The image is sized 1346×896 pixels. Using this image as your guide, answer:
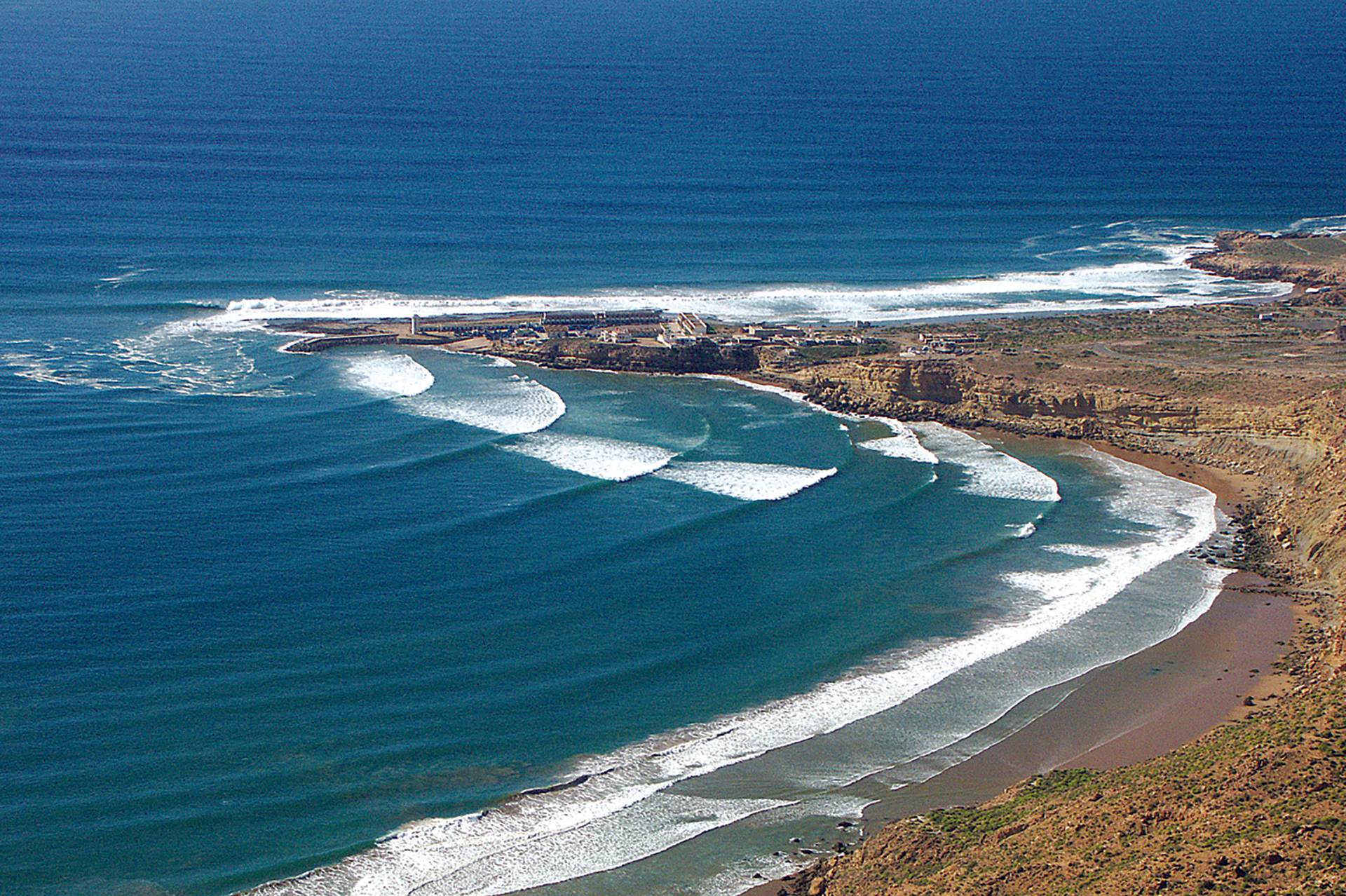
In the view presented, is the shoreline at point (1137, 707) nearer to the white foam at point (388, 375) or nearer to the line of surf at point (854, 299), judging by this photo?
the white foam at point (388, 375)

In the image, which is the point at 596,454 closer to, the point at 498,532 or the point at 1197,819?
the point at 498,532

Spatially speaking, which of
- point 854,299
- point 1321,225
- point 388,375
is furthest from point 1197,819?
point 1321,225

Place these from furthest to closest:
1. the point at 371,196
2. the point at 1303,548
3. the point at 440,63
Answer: the point at 440,63 → the point at 371,196 → the point at 1303,548

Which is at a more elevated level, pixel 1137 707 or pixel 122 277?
pixel 122 277

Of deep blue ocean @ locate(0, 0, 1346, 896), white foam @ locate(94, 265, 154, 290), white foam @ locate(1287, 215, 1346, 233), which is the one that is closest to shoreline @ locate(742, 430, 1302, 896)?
deep blue ocean @ locate(0, 0, 1346, 896)

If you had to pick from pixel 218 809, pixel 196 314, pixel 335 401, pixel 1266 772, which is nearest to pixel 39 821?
pixel 218 809

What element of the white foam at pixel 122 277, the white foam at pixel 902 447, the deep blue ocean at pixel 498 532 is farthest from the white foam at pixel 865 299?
the white foam at pixel 902 447

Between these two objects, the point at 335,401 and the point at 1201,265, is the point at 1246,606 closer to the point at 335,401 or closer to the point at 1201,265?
the point at 335,401
